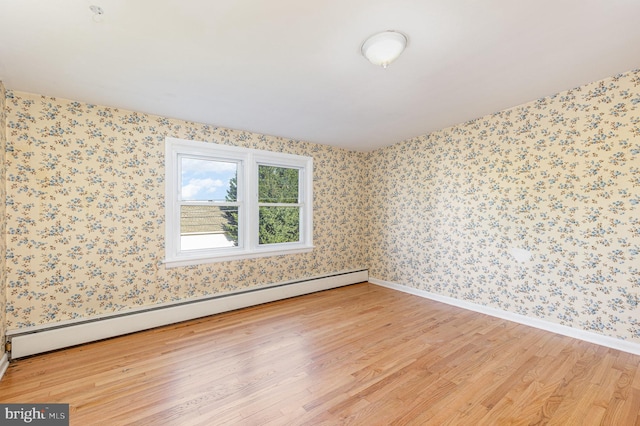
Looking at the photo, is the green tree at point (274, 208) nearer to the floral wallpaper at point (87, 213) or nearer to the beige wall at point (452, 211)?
the beige wall at point (452, 211)

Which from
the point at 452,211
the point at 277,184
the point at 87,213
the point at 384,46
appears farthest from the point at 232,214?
the point at 452,211

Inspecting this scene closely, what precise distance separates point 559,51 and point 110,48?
3159 mm

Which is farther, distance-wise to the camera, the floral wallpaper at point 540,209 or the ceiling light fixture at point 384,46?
the floral wallpaper at point 540,209

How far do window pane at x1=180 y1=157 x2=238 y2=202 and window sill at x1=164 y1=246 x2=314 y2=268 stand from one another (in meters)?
0.73

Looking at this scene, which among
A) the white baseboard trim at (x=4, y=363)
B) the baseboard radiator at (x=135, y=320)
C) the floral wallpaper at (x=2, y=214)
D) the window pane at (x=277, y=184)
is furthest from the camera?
the window pane at (x=277, y=184)

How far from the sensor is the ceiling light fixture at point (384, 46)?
1.75 meters

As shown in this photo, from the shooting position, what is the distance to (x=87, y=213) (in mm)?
2730

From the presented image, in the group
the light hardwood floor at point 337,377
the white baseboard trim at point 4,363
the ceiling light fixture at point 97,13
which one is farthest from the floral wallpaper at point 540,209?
the white baseboard trim at point 4,363

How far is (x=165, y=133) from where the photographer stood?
3.15m

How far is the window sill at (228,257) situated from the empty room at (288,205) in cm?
4

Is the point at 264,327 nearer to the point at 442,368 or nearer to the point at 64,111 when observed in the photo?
the point at 442,368

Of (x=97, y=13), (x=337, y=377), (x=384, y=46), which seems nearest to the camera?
(x=97, y=13)

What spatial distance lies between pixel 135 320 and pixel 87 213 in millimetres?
1183

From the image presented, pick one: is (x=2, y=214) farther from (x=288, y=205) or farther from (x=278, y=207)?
(x=288, y=205)
